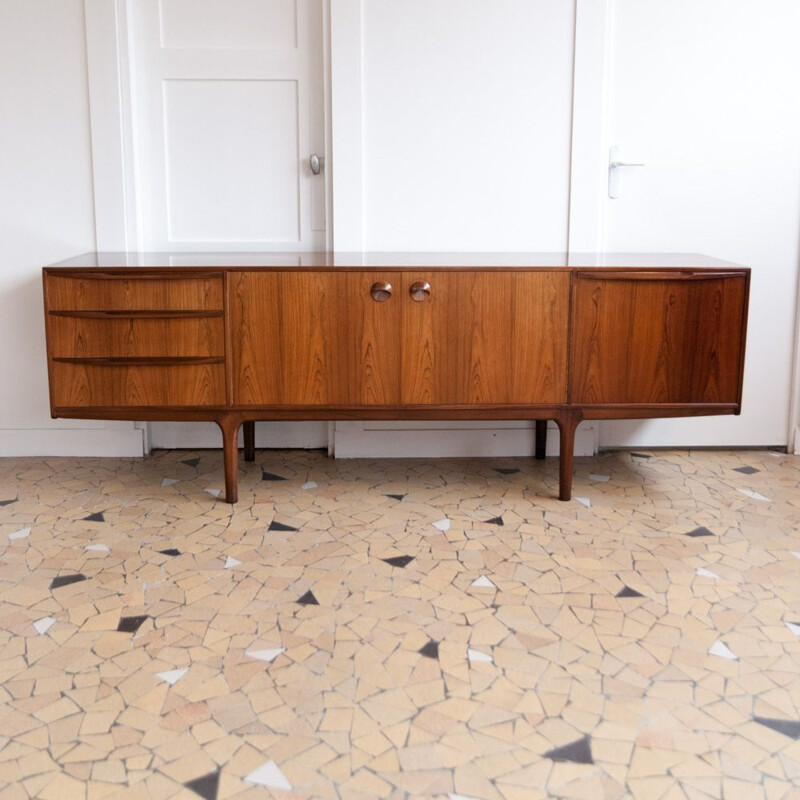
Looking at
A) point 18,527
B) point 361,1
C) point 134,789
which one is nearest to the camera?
point 134,789

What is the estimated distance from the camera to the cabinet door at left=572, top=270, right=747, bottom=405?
311cm

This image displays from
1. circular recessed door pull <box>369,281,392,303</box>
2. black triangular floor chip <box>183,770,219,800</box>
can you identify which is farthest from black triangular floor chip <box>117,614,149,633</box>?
circular recessed door pull <box>369,281,392,303</box>

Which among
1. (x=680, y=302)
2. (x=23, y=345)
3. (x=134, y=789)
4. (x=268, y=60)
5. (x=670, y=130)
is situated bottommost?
(x=134, y=789)

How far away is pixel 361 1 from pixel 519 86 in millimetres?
642

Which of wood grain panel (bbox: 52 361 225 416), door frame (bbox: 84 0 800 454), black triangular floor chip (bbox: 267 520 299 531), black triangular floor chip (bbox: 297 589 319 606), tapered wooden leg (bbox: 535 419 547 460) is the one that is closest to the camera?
black triangular floor chip (bbox: 297 589 319 606)

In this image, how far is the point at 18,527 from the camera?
300 cm

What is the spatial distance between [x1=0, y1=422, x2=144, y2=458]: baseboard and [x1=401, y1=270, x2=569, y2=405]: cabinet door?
1265 mm

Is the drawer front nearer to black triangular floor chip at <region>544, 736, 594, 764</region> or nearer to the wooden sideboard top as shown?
the wooden sideboard top

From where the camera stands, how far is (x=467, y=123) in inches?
141

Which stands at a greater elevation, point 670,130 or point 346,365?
point 670,130

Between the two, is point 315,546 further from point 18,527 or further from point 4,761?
point 4,761

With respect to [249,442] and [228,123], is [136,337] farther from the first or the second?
[228,123]

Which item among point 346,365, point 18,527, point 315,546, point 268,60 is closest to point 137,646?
point 315,546

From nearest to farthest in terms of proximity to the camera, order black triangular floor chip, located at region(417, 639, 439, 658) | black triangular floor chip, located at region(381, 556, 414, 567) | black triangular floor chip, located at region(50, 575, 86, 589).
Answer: black triangular floor chip, located at region(417, 639, 439, 658) < black triangular floor chip, located at region(50, 575, 86, 589) < black triangular floor chip, located at region(381, 556, 414, 567)
